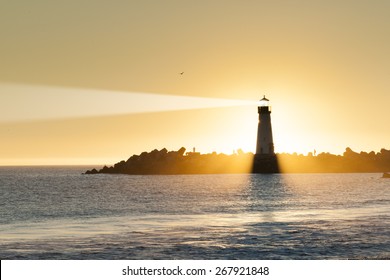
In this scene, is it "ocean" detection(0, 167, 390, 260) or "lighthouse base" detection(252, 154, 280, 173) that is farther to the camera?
"lighthouse base" detection(252, 154, 280, 173)

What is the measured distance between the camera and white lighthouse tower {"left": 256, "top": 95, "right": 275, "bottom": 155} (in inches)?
5079

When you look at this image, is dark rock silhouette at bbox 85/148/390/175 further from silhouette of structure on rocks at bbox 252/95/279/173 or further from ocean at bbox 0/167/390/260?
ocean at bbox 0/167/390/260

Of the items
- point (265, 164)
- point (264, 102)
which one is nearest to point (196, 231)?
point (264, 102)

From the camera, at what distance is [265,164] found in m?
149

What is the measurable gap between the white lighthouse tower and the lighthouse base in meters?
2.94

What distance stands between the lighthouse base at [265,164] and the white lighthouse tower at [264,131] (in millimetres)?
2938

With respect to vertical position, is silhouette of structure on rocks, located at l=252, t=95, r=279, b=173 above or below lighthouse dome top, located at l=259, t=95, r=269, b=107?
below

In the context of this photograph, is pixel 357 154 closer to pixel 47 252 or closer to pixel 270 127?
pixel 270 127

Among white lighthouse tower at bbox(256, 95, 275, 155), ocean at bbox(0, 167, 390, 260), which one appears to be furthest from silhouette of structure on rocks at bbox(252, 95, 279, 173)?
ocean at bbox(0, 167, 390, 260)

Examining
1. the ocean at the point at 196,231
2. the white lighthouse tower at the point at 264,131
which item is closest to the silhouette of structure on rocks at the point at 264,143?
the white lighthouse tower at the point at 264,131

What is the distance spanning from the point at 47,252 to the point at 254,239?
1122 cm

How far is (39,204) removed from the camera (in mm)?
73750

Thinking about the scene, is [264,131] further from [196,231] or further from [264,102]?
[196,231]

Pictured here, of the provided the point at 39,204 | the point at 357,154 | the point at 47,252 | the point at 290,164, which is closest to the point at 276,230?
the point at 47,252
